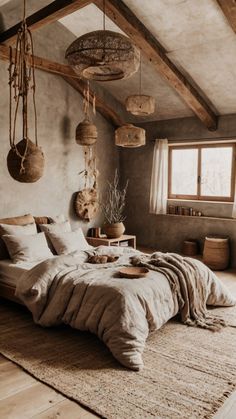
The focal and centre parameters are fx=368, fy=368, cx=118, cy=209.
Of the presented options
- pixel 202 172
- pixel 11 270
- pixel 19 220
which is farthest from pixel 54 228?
pixel 202 172

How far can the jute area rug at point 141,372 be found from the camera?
2.35 m

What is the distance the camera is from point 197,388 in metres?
2.55

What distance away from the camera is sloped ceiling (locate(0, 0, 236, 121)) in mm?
4336

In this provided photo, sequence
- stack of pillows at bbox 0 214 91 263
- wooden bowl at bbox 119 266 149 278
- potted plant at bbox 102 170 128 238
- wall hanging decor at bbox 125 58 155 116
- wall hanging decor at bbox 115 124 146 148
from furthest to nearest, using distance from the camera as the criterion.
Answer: potted plant at bbox 102 170 128 238 < wall hanging decor at bbox 115 124 146 148 < wall hanging decor at bbox 125 58 155 116 < stack of pillows at bbox 0 214 91 263 < wooden bowl at bbox 119 266 149 278

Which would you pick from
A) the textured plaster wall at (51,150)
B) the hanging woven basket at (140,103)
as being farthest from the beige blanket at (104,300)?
the hanging woven basket at (140,103)

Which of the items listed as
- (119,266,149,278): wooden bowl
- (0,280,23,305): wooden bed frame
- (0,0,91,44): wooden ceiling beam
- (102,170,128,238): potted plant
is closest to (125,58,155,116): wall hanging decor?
(0,0,91,44): wooden ceiling beam

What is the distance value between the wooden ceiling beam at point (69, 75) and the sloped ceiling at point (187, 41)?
0.43 m

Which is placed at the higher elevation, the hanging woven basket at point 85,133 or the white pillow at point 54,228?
the hanging woven basket at point 85,133

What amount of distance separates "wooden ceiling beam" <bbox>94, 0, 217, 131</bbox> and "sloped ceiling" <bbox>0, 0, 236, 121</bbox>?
0.28 ft

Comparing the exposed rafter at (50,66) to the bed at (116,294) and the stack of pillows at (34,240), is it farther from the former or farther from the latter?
the bed at (116,294)

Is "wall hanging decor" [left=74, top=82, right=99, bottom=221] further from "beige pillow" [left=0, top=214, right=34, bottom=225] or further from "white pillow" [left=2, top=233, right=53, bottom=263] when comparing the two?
"white pillow" [left=2, top=233, right=53, bottom=263]

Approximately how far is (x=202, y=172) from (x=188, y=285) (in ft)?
11.0

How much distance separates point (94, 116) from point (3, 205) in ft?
8.23

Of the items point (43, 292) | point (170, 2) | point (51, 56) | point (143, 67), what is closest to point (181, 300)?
point (43, 292)
